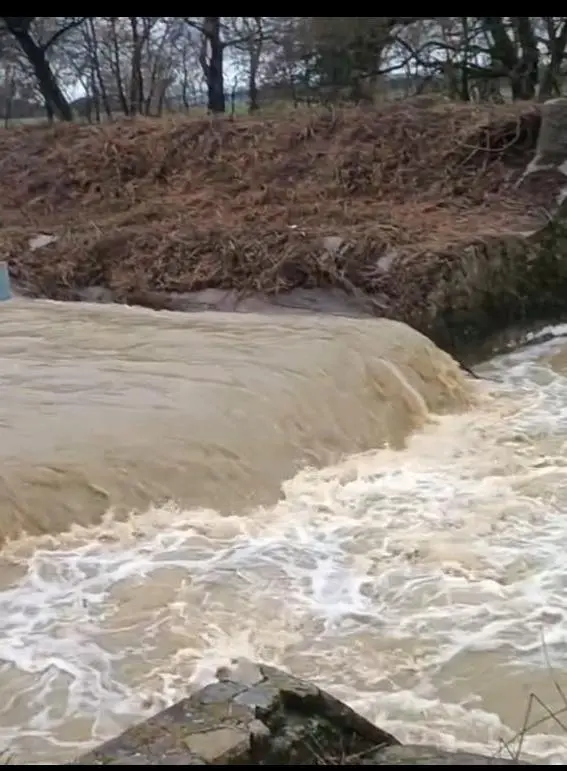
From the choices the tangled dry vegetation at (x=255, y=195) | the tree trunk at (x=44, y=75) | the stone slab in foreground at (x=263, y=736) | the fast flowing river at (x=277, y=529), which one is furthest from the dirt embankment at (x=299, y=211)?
the stone slab in foreground at (x=263, y=736)

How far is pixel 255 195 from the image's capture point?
11789 mm

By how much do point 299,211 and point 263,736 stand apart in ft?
29.2

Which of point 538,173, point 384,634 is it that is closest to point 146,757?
point 384,634

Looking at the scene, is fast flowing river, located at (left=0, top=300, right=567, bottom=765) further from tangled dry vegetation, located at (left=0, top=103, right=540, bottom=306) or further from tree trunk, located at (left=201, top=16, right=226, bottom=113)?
tree trunk, located at (left=201, top=16, right=226, bottom=113)

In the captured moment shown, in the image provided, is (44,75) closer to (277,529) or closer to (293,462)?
(293,462)

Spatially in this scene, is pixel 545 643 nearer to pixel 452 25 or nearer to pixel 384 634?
pixel 384 634

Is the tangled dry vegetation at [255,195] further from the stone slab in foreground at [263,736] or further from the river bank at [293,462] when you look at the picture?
the stone slab in foreground at [263,736]

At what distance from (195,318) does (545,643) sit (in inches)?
184

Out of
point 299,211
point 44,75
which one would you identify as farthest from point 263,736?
point 44,75

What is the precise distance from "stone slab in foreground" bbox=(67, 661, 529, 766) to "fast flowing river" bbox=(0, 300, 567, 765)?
2.80 ft

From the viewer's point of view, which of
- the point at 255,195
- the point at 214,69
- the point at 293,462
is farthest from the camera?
the point at 214,69

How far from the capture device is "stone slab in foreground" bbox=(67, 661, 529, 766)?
2389 mm

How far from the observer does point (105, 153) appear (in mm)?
13234

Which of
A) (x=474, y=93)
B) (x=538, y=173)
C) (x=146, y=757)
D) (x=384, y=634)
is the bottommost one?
(x=384, y=634)
